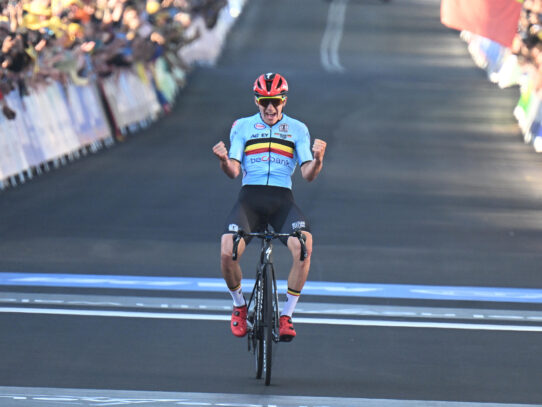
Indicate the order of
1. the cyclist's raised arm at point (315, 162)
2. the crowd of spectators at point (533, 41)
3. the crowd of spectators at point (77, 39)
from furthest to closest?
the crowd of spectators at point (533, 41) → the crowd of spectators at point (77, 39) → the cyclist's raised arm at point (315, 162)

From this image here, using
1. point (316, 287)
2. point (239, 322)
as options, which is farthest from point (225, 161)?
point (316, 287)

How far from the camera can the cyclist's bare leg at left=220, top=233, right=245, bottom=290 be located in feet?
31.1

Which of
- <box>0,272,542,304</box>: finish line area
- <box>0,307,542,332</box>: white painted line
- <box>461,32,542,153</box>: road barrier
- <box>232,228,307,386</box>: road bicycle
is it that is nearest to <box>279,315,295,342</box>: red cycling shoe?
<box>232,228,307,386</box>: road bicycle

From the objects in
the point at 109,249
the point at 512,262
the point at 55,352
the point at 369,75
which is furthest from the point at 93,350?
the point at 369,75

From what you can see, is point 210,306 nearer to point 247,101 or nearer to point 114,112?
point 114,112

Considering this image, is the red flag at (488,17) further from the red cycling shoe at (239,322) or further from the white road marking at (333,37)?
the white road marking at (333,37)

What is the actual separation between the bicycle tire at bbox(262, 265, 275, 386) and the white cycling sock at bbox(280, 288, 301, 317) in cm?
35

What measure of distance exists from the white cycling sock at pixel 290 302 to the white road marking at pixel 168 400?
85 centimetres

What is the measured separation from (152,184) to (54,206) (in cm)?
286

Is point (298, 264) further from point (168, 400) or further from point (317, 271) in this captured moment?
point (317, 271)

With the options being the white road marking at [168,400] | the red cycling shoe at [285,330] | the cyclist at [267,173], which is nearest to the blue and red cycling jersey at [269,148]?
the cyclist at [267,173]

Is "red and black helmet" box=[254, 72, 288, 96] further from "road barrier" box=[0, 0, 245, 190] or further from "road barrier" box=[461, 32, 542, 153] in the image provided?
"road barrier" box=[461, 32, 542, 153]

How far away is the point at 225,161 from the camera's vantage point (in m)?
9.45

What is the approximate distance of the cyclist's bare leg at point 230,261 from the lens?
31.1 ft
